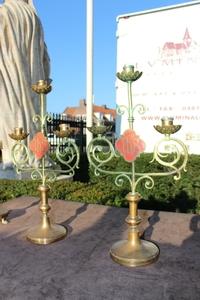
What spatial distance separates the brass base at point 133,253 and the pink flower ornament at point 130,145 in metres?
0.51

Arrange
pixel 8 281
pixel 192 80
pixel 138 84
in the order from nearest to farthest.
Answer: pixel 8 281 < pixel 192 80 < pixel 138 84

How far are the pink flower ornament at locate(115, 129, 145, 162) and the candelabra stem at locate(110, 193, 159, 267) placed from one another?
9.1 inches

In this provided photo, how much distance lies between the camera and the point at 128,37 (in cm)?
696

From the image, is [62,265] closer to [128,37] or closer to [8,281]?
[8,281]

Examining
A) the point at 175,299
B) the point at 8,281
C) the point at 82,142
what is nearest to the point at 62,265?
the point at 8,281

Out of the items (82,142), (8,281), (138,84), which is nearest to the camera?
(8,281)

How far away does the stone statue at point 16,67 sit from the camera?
5.32 metres

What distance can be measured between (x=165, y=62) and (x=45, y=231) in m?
5.17

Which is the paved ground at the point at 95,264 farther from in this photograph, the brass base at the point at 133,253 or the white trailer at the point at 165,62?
the white trailer at the point at 165,62

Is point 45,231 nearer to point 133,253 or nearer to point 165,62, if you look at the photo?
point 133,253

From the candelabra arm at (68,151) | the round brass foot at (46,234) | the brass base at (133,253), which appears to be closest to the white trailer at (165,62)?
the candelabra arm at (68,151)

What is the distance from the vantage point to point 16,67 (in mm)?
5391

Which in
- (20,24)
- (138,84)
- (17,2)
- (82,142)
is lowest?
(82,142)

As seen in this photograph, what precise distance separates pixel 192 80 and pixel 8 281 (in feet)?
18.1
